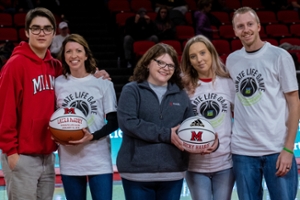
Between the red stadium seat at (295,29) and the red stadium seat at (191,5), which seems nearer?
the red stadium seat at (295,29)

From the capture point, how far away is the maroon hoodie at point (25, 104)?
10.7 ft

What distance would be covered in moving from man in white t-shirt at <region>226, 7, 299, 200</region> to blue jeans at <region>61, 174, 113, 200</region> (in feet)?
2.91

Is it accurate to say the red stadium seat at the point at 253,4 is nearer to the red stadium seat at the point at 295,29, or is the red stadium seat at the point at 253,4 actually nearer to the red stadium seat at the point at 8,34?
the red stadium seat at the point at 295,29

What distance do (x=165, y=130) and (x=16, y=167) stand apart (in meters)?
1.01

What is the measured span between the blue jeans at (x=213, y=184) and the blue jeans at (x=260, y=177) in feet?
0.31

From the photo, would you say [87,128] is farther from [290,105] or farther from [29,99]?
[290,105]

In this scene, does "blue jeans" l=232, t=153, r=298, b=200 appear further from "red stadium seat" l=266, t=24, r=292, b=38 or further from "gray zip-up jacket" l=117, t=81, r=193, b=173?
"red stadium seat" l=266, t=24, r=292, b=38

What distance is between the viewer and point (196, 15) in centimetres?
959

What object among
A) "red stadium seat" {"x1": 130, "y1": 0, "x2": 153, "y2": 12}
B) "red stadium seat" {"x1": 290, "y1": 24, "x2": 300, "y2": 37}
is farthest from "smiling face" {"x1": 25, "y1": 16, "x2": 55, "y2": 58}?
"red stadium seat" {"x1": 290, "y1": 24, "x2": 300, "y2": 37}

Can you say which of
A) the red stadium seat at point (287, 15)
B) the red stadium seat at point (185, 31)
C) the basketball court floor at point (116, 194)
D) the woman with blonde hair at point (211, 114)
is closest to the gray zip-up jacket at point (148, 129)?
the woman with blonde hair at point (211, 114)

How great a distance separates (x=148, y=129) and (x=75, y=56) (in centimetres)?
79

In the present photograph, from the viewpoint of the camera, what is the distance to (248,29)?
11.1 ft

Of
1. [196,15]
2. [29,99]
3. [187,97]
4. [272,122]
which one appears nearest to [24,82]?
[29,99]

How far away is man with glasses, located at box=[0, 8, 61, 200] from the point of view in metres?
3.26
